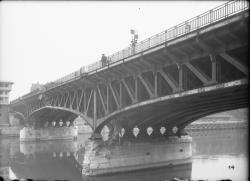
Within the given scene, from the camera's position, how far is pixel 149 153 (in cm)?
3859

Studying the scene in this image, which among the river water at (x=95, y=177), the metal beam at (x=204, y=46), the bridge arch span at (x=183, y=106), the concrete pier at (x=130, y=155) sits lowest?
the river water at (x=95, y=177)

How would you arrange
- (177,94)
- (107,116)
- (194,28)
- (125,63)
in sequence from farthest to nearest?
(107,116) < (125,63) < (177,94) < (194,28)

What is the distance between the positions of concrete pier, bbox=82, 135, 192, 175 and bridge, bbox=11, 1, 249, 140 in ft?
5.60

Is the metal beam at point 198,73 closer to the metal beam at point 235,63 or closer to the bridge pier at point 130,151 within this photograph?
the metal beam at point 235,63

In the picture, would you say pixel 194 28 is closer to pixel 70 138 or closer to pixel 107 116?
pixel 107 116

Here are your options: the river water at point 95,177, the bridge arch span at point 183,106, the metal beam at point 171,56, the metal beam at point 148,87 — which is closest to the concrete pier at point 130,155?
the river water at point 95,177

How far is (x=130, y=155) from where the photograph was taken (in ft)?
122

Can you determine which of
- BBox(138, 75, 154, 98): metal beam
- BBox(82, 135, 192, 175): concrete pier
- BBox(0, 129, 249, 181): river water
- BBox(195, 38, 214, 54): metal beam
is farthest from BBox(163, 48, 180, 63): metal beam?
BBox(82, 135, 192, 175): concrete pier

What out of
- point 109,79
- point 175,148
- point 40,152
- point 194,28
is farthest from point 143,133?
point 40,152

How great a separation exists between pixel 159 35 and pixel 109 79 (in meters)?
10.9

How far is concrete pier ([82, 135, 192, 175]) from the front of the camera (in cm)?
3559

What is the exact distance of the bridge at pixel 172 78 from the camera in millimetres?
19609

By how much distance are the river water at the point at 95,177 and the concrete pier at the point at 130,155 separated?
77 centimetres

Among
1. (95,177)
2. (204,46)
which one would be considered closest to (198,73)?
(204,46)
